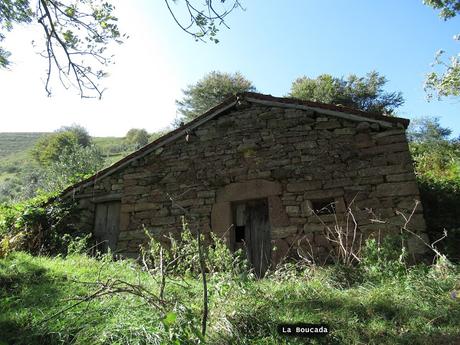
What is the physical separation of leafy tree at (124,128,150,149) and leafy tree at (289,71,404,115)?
22.3 metres

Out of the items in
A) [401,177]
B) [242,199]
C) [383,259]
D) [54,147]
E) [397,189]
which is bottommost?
[383,259]

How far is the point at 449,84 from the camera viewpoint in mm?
14312

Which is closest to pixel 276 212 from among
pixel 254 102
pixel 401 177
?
pixel 401 177

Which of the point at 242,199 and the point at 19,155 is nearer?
the point at 242,199

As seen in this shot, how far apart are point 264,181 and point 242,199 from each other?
53 centimetres

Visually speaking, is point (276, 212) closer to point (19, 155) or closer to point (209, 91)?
point (209, 91)

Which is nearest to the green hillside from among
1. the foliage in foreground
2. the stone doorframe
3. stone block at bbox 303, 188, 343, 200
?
the stone doorframe

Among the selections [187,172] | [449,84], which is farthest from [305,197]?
[449,84]

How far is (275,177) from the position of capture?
649 cm

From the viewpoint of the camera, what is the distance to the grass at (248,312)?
2752 mm

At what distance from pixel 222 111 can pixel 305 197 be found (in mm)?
2525

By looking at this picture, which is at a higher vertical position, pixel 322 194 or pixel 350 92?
pixel 350 92

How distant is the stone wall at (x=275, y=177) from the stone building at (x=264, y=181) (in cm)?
2

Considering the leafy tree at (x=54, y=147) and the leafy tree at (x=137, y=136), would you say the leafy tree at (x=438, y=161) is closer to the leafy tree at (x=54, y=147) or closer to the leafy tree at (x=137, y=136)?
the leafy tree at (x=54, y=147)
